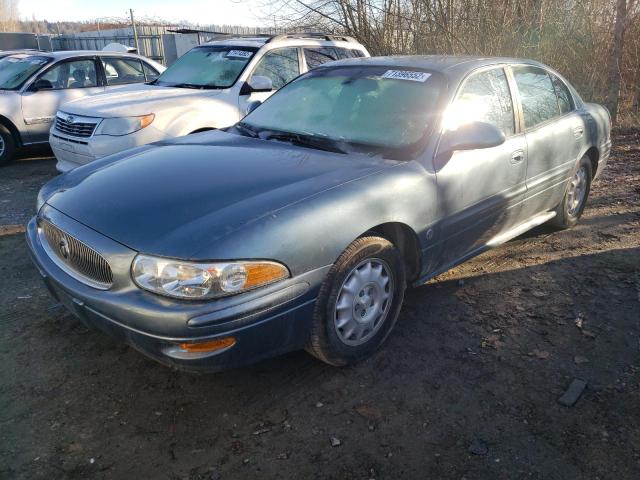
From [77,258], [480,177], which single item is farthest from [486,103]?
[77,258]

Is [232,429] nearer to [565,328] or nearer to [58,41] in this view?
[565,328]

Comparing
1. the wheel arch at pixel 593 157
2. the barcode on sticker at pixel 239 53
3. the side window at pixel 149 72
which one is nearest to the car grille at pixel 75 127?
the barcode on sticker at pixel 239 53

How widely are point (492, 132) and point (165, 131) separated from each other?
11.8 ft

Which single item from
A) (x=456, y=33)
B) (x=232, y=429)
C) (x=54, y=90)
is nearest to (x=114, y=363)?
(x=232, y=429)

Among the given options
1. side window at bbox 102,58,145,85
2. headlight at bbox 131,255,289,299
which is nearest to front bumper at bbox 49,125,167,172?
side window at bbox 102,58,145,85

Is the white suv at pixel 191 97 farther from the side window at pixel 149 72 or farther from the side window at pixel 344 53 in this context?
the side window at pixel 149 72

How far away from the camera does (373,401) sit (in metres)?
2.65

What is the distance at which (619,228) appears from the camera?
16.4 feet

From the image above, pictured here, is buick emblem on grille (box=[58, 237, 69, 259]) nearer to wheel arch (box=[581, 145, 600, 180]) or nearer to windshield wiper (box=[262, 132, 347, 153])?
windshield wiper (box=[262, 132, 347, 153])

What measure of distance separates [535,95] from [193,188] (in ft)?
9.46

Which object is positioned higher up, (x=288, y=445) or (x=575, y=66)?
(x=575, y=66)

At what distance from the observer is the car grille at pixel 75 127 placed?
5520 mm

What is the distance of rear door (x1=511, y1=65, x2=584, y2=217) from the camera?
13.0 ft

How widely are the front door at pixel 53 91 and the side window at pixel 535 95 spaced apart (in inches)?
251
